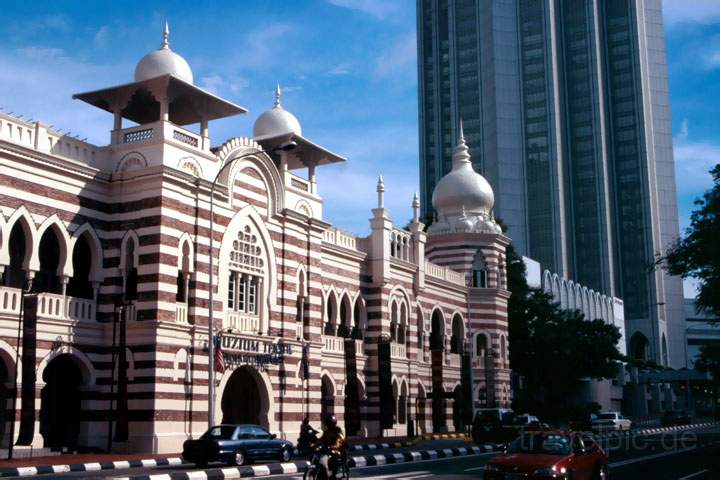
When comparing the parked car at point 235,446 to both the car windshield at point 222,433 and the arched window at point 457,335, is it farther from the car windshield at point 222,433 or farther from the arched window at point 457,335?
the arched window at point 457,335

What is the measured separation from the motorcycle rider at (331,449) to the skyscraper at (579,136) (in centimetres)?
10759

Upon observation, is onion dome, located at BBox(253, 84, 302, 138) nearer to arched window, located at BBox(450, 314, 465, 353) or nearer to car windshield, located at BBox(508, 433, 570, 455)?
arched window, located at BBox(450, 314, 465, 353)

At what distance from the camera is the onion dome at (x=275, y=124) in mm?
40219

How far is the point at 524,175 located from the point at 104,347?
101m

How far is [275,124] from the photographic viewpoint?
40.3 metres

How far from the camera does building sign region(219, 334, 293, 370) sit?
32406mm

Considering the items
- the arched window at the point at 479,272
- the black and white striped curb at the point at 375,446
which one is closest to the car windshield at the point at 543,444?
the black and white striped curb at the point at 375,446

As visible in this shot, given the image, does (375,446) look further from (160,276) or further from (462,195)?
(462,195)

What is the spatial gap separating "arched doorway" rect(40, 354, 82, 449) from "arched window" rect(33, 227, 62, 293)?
2.38m

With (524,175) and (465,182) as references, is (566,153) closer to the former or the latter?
(524,175)

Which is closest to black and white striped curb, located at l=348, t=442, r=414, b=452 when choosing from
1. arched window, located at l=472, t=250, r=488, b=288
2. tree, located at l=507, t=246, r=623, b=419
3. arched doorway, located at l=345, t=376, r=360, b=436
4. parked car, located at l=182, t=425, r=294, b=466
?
arched doorway, located at l=345, t=376, r=360, b=436

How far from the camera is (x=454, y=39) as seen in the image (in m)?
135

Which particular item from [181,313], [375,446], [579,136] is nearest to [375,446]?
[375,446]

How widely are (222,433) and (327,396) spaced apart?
15.8 m
